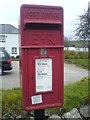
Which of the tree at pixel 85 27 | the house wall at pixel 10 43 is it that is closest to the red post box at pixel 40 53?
the tree at pixel 85 27

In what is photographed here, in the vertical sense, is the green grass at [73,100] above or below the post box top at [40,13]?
below

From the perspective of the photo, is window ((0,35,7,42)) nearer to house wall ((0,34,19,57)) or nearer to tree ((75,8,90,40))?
house wall ((0,34,19,57))

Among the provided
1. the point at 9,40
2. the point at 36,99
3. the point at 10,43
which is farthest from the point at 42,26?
the point at 9,40

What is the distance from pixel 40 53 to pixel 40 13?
0.52 metres

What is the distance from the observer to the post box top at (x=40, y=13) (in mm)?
3336

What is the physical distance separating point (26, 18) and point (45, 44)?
0.42m

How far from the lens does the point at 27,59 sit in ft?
11.2

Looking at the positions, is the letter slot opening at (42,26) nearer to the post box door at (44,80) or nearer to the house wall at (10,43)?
the post box door at (44,80)

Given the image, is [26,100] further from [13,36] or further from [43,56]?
[13,36]

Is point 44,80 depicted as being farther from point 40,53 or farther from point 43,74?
point 40,53

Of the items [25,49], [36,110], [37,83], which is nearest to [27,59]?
[25,49]

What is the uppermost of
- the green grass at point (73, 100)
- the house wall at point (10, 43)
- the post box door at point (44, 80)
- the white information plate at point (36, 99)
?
the house wall at point (10, 43)

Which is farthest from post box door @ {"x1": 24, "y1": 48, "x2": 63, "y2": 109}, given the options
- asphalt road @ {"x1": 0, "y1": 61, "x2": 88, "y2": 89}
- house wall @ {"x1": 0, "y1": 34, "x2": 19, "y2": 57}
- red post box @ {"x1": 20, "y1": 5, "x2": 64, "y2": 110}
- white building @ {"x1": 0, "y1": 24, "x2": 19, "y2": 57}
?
house wall @ {"x1": 0, "y1": 34, "x2": 19, "y2": 57}

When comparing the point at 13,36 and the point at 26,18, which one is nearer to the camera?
the point at 26,18
